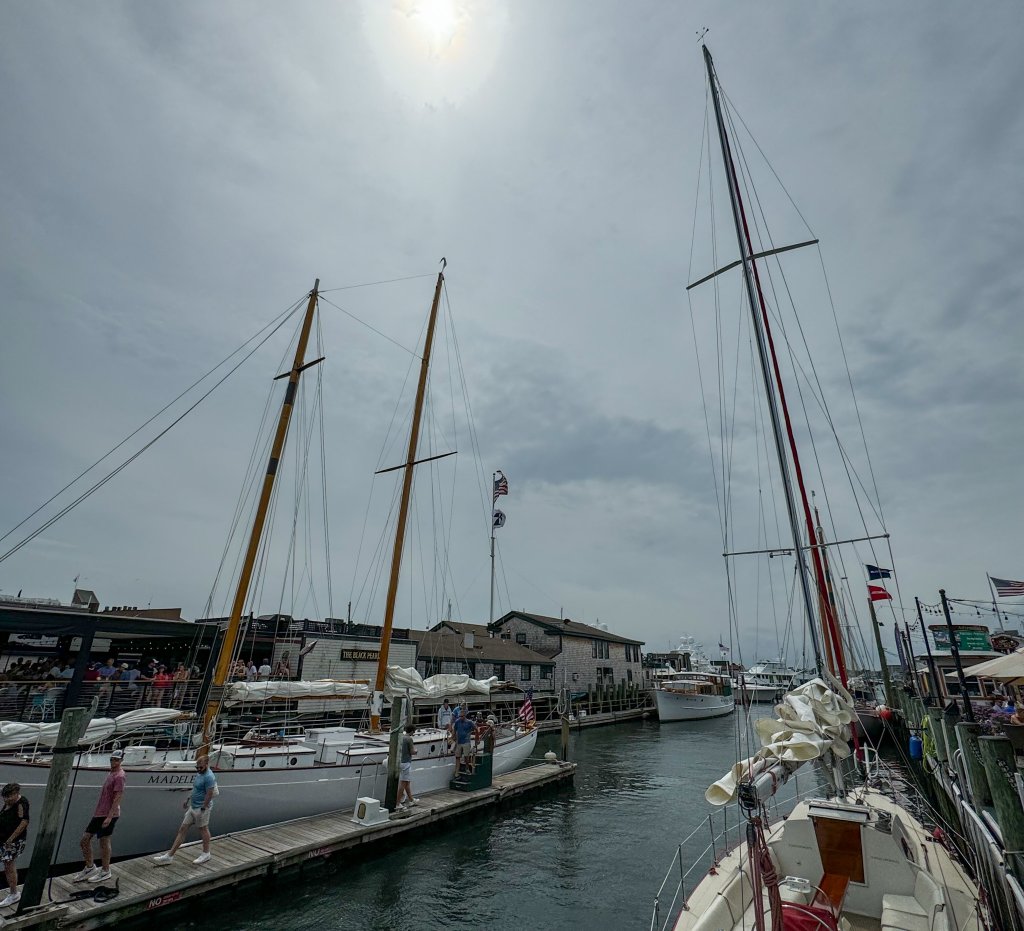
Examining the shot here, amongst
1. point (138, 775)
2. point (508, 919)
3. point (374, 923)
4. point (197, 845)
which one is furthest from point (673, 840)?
point (138, 775)

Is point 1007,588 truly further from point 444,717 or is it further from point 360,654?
point 360,654

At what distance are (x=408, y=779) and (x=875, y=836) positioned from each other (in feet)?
39.6

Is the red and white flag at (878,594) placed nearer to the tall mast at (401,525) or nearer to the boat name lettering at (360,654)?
the tall mast at (401,525)

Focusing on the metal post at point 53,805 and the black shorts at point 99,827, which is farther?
the black shorts at point 99,827

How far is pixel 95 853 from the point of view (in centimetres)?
1141

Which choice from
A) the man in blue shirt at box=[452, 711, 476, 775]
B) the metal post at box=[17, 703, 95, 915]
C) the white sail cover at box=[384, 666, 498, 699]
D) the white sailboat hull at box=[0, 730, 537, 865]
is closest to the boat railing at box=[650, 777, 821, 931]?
the man in blue shirt at box=[452, 711, 476, 775]

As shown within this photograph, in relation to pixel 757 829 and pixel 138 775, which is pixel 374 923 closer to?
pixel 138 775

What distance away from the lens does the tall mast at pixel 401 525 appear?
18453 mm

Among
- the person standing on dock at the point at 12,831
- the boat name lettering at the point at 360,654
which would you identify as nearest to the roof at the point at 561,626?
the boat name lettering at the point at 360,654

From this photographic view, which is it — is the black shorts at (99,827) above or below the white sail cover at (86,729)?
below

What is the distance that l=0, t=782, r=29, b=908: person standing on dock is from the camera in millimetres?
8570

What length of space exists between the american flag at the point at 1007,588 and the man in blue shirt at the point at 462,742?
23.9m

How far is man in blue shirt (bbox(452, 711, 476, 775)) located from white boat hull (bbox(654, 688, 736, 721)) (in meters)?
31.4

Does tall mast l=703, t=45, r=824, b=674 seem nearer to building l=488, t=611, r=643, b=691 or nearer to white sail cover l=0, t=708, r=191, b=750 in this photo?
white sail cover l=0, t=708, r=191, b=750
